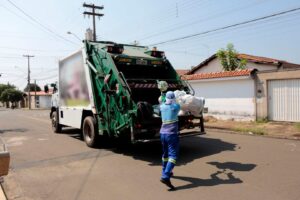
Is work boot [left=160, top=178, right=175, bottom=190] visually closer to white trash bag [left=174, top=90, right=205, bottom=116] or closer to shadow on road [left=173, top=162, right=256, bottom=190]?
shadow on road [left=173, top=162, right=256, bottom=190]

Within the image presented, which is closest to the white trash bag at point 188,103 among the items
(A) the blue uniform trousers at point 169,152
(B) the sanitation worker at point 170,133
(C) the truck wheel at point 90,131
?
(B) the sanitation worker at point 170,133

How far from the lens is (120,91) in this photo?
8.40 metres

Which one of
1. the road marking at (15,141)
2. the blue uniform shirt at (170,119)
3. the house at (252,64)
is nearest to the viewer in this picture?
the blue uniform shirt at (170,119)

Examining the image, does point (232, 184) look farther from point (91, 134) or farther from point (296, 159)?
point (91, 134)

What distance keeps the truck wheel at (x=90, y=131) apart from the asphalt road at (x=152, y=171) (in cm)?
25

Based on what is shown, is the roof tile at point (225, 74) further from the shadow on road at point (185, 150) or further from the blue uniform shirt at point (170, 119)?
the blue uniform shirt at point (170, 119)

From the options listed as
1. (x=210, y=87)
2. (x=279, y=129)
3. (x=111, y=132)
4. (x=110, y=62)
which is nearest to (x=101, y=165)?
(x=111, y=132)

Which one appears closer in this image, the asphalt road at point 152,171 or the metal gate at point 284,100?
the asphalt road at point 152,171

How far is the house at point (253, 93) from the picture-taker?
14.2 metres

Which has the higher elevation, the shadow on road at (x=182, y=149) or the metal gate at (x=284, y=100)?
the metal gate at (x=284, y=100)

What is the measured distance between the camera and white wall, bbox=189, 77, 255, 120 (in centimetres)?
1602

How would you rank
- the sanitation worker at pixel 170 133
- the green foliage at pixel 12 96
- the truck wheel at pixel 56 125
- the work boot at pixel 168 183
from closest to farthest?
the work boot at pixel 168 183
the sanitation worker at pixel 170 133
the truck wheel at pixel 56 125
the green foliage at pixel 12 96

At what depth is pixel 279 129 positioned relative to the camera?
42.5 feet

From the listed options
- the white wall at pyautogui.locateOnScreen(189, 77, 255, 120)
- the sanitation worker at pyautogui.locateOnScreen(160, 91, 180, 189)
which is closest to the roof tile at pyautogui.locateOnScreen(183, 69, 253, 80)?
the white wall at pyautogui.locateOnScreen(189, 77, 255, 120)
